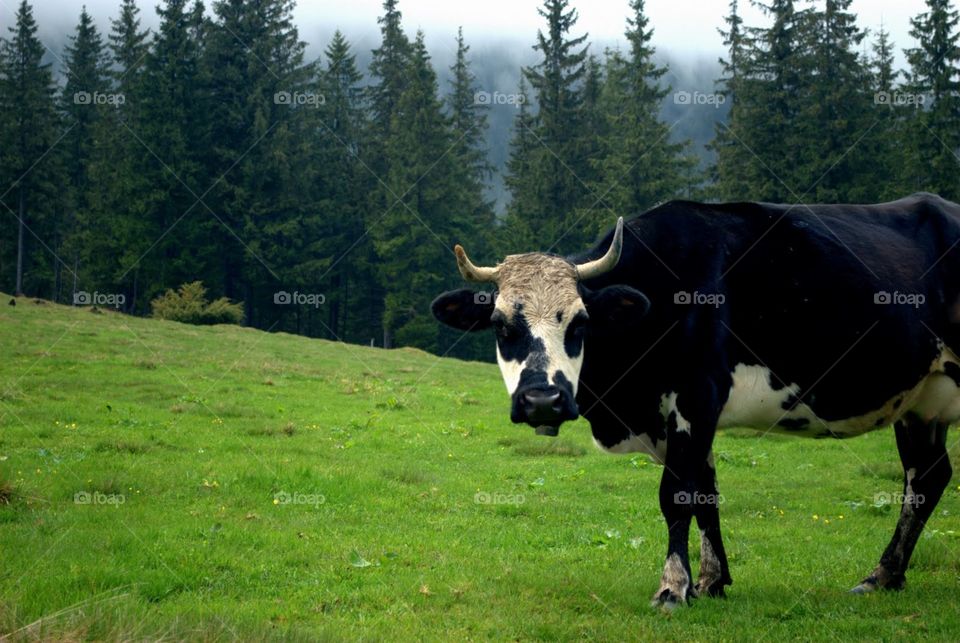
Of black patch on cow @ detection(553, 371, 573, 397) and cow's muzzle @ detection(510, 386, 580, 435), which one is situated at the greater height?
black patch on cow @ detection(553, 371, 573, 397)

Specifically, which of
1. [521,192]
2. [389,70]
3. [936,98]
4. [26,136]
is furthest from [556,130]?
[26,136]

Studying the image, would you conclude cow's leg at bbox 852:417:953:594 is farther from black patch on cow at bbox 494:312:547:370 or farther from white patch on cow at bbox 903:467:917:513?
black patch on cow at bbox 494:312:547:370

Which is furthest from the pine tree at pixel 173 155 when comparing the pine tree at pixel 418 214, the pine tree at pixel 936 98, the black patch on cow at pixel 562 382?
the black patch on cow at pixel 562 382

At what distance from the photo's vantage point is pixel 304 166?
60.1 m

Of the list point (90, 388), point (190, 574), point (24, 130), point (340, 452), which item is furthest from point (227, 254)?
point (190, 574)

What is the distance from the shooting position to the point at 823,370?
7.84m

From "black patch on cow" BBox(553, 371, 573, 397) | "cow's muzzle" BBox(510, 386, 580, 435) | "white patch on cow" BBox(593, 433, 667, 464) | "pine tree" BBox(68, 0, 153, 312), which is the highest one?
"pine tree" BBox(68, 0, 153, 312)

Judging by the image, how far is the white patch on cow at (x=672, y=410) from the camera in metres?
7.51

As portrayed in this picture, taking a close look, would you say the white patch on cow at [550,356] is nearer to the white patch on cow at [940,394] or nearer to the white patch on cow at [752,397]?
the white patch on cow at [752,397]

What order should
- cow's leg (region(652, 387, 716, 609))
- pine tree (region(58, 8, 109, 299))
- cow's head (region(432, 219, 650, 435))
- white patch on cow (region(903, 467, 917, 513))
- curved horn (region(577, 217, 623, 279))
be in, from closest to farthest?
cow's head (region(432, 219, 650, 435)) → cow's leg (region(652, 387, 716, 609)) → curved horn (region(577, 217, 623, 279)) → white patch on cow (region(903, 467, 917, 513)) → pine tree (region(58, 8, 109, 299))

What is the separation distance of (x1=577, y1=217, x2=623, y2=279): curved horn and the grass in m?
2.68

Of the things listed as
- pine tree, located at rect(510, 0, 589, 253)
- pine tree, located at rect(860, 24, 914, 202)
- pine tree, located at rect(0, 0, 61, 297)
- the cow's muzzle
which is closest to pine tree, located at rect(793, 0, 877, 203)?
pine tree, located at rect(860, 24, 914, 202)

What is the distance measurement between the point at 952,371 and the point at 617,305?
3.38 m

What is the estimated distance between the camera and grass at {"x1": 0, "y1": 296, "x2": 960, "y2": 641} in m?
6.73
